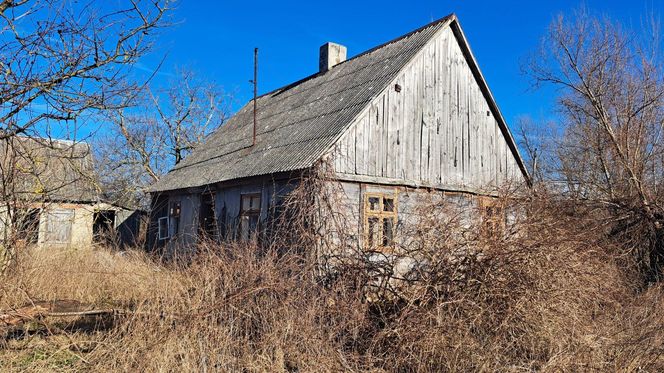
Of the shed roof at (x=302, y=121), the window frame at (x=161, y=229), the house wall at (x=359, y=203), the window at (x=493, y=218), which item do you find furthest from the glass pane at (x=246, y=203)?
the window at (x=493, y=218)

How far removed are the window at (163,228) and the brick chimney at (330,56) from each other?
21.7 feet

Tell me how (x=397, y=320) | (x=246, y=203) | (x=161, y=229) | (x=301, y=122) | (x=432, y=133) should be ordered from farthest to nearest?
(x=161, y=229) → (x=301, y=122) → (x=432, y=133) → (x=246, y=203) → (x=397, y=320)

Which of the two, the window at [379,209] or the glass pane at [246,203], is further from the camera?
the glass pane at [246,203]

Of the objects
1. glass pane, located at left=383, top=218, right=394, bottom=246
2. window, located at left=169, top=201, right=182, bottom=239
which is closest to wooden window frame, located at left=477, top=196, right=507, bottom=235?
glass pane, located at left=383, top=218, right=394, bottom=246

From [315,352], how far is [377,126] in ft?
20.9

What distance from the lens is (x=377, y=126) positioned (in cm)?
1106

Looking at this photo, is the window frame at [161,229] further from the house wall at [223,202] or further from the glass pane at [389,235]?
the glass pane at [389,235]

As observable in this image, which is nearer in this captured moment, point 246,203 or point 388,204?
point 388,204

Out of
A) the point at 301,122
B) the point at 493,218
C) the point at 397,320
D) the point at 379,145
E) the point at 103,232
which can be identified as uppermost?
the point at 301,122

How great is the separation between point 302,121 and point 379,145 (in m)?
2.46

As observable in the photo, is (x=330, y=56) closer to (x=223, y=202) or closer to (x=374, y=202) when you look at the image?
(x=223, y=202)

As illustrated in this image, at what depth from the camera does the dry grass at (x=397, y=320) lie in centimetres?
545

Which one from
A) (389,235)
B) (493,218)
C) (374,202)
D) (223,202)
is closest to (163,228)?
(223,202)

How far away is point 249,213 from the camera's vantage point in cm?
1142
